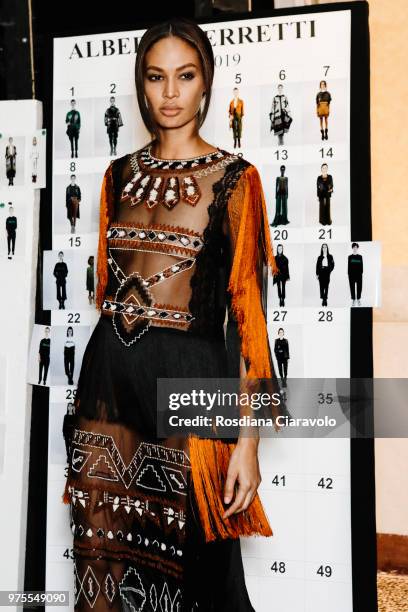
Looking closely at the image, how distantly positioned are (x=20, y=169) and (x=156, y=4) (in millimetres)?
584

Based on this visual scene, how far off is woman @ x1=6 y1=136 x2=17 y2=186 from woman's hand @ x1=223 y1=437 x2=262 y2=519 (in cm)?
95

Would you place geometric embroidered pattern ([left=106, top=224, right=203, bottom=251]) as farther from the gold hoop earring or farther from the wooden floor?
the wooden floor

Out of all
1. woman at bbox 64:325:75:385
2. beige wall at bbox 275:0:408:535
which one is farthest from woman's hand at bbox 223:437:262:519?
beige wall at bbox 275:0:408:535

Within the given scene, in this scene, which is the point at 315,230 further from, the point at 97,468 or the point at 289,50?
the point at 97,468

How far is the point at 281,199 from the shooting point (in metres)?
1.65

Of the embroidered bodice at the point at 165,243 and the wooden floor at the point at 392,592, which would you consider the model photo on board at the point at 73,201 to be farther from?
the wooden floor at the point at 392,592

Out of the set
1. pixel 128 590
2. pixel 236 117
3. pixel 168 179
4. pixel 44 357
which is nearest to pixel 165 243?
pixel 168 179

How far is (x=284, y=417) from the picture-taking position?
161 centimetres

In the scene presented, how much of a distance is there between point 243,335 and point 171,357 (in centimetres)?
18

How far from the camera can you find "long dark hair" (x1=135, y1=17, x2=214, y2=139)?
1622 millimetres

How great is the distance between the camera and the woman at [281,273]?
5.40 ft

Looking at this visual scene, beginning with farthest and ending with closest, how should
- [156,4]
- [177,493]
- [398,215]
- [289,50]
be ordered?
[398,215]
[156,4]
[289,50]
[177,493]

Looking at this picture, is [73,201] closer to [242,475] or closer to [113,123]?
[113,123]

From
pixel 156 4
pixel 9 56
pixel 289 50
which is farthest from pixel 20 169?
pixel 289 50
